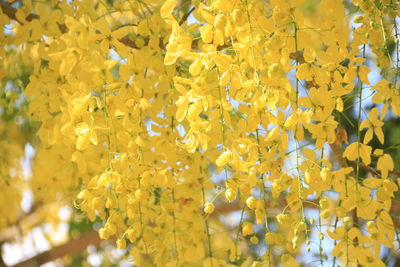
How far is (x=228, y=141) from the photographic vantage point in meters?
1.05

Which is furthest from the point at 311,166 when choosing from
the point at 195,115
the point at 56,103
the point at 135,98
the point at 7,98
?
the point at 7,98

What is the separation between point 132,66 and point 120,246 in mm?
271

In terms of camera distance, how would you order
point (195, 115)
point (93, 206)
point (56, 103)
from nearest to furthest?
point (195, 115) < point (93, 206) < point (56, 103)

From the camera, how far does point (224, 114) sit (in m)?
0.92

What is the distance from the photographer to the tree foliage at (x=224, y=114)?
898 millimetres

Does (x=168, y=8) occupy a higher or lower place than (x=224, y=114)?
higher

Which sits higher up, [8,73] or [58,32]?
[58,32]

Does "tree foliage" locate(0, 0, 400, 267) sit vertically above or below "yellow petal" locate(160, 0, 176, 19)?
below

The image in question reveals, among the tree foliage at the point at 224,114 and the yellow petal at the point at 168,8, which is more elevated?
the yellow petal at the point at 168,8

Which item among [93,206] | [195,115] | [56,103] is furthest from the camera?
[56,103]

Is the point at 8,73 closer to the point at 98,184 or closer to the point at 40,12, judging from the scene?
the point at 40,12

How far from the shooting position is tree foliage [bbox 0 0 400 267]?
0.90 metres

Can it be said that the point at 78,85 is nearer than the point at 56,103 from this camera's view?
Yes

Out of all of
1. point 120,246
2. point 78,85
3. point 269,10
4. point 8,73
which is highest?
point 269,10
